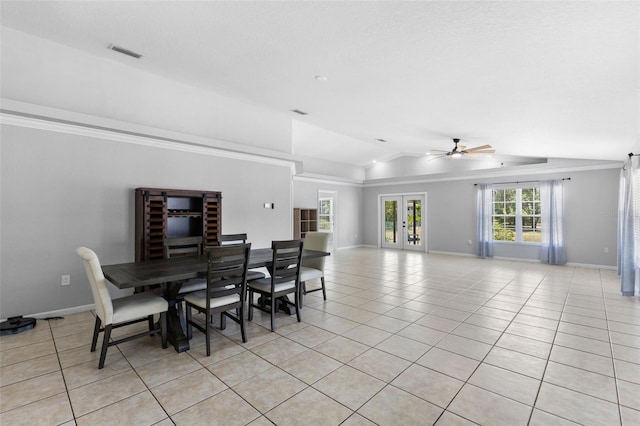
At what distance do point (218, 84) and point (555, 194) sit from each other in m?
7.81

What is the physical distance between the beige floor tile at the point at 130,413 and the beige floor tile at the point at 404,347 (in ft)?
6.15

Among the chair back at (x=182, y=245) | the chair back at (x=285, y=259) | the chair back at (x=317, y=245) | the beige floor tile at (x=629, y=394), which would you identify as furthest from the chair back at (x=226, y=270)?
the beige floor tile at (x=629, y=394)

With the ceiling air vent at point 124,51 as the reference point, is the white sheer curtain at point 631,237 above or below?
below

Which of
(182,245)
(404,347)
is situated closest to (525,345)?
(404,347)

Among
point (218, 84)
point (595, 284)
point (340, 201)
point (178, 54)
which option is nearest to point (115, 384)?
point (178, 54)

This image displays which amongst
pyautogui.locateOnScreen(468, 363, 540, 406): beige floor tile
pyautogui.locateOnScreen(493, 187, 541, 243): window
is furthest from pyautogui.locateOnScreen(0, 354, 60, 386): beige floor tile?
pyautogui.locateOnScreen(493, 187, 541, 243): window

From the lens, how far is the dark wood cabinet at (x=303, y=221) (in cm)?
876

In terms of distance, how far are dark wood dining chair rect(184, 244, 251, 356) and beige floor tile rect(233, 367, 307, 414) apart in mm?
661

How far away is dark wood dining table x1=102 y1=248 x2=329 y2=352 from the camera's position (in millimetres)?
2658

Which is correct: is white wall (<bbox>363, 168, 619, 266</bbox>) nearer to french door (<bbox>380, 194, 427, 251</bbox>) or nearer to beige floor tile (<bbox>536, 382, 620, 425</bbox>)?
french door (<bbox>380, 194, 427, 251</bbox>)

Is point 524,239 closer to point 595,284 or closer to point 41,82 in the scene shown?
point 595,284

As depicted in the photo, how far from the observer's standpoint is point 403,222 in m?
10.2

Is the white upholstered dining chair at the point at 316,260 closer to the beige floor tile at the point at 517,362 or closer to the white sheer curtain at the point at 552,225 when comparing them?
the beige floor tile at the point at 517,362

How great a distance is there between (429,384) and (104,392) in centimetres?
239
